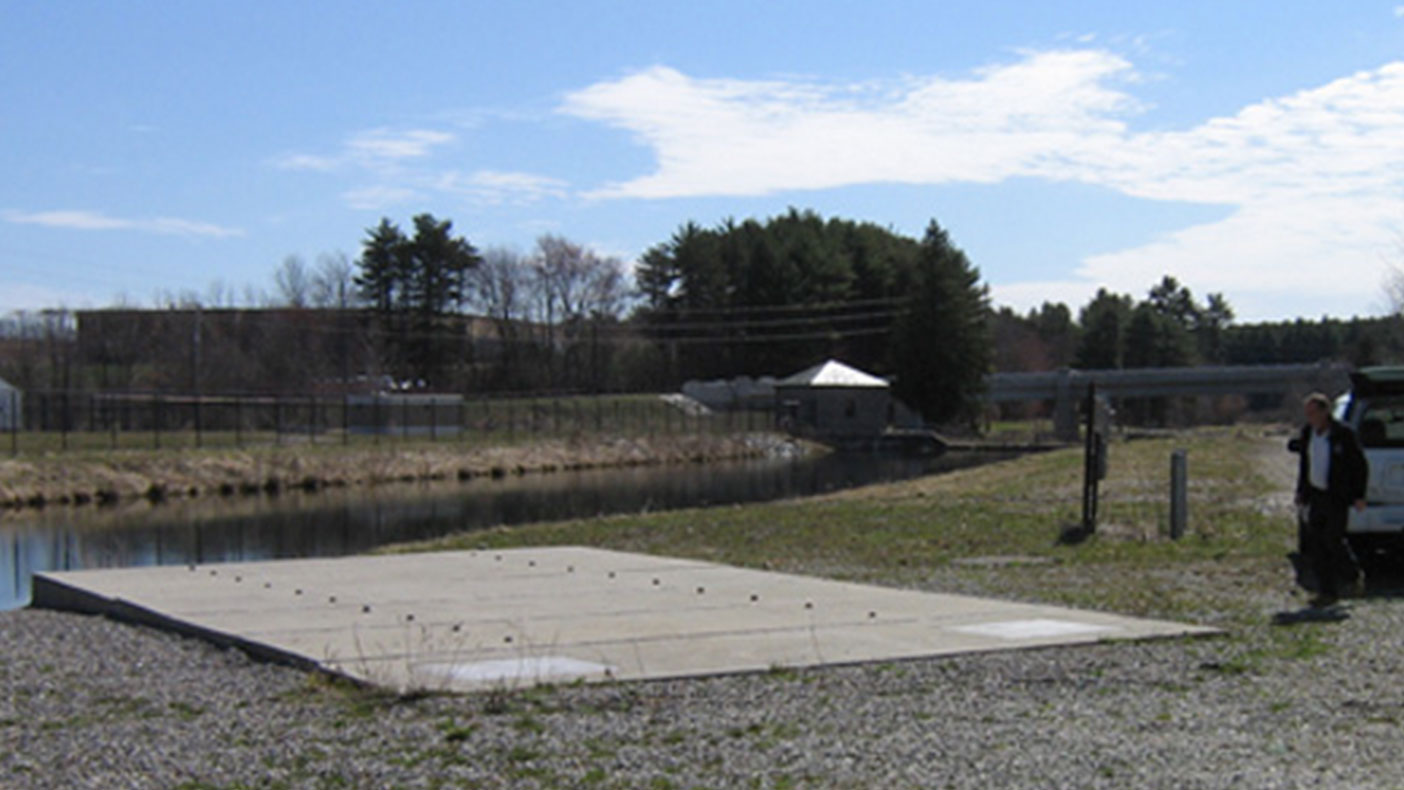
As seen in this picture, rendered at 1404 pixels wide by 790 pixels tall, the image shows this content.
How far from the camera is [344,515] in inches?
1549

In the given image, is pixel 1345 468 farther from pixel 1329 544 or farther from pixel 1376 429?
pixel 1376 429

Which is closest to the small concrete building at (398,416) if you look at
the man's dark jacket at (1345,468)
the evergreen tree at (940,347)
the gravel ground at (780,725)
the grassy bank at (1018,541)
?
the evergreen tree at (940,347)

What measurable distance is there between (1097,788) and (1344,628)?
17.8ft

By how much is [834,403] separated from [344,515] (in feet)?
186

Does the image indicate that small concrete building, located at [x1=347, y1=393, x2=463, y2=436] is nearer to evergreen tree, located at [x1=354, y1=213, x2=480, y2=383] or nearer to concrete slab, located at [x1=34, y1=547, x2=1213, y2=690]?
evergreen tree, located at [x1=354, y1=213, x2=480, y2=383]

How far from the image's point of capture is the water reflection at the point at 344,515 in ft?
95.0

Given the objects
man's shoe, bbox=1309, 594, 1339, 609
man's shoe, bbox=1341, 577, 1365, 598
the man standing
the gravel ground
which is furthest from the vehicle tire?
the gravel ground

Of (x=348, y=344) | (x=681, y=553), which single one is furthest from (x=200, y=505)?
(x=348, y=344)

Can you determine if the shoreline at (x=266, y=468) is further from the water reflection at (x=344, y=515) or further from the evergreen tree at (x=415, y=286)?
the evergreen tree at (x=415, y=286)

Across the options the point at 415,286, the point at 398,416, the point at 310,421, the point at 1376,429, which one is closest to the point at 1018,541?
the point at 1376,429

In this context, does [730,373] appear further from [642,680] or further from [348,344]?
[642,680]

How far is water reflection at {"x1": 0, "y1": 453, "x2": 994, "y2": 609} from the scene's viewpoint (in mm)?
28969

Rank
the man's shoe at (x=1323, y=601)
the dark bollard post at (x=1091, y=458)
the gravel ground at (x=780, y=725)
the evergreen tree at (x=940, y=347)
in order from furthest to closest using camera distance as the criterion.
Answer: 1. the evergreen tree at (x=940, y=347)
2. the dark bollard post at (x=1091, y=458)
3. the man's shoe at (x=1323, y=601)
4. the gravel ground at (x=780, y=725)

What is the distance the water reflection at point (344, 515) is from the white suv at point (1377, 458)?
16123 mm
